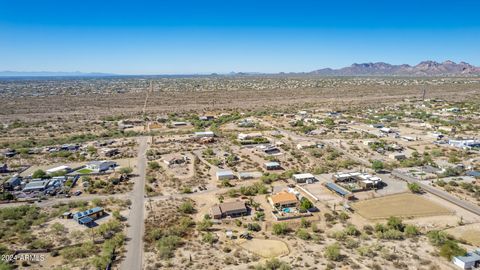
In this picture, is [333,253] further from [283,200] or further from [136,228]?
[136,228]

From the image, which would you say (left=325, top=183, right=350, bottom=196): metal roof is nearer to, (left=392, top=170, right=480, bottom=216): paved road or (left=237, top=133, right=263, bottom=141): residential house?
(left=392, top=170, right=480, bottom=216): paved road

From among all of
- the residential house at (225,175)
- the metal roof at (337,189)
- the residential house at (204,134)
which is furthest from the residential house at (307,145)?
the residential house at (225,175)

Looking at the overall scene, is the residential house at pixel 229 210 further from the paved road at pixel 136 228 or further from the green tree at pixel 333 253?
the green tree at pixel 333 253

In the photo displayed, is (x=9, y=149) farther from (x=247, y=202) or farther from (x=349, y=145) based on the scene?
(x=349, y=145)

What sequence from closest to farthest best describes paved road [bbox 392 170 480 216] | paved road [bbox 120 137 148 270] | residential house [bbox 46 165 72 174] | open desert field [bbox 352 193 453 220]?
paved road [bbox 120 137 148 270]
open desert field [bbox 352 193 453 220]
paved road [bbox 392 170 480 216]
residential house [bbox 46 165 72 174]

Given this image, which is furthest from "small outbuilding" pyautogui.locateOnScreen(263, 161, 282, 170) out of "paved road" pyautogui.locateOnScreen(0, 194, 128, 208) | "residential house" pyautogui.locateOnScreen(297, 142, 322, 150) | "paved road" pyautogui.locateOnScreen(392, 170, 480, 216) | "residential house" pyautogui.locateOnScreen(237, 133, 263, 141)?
"paved road" pyautogui.locateOnScreen(0, 194, 128, 208)

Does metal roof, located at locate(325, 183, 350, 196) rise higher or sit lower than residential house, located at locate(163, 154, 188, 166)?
lower

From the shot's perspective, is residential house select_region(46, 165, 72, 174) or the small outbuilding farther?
the small outbuilding
